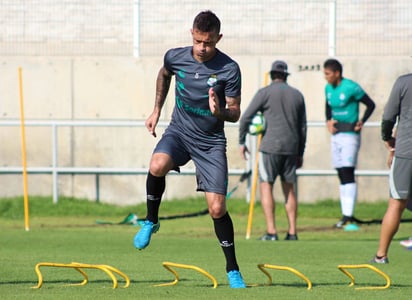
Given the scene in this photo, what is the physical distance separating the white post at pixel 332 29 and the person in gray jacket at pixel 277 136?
12.3ft

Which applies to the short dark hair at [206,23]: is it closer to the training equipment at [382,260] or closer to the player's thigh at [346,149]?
the training equipment at [382,260]

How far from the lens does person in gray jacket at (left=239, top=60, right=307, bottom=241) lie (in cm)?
1423

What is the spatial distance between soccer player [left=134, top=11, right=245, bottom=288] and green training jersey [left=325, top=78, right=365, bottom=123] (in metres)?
Answer: 6.79

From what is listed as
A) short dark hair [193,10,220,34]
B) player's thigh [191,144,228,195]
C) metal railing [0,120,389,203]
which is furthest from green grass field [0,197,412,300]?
short dark hair [193,10,220,34]

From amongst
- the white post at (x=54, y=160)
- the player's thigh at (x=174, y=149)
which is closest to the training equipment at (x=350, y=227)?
the white post at (x=54, y=160)

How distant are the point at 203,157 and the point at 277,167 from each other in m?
5.47

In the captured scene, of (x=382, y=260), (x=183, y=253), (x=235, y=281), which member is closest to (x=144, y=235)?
(x=235, y=281)

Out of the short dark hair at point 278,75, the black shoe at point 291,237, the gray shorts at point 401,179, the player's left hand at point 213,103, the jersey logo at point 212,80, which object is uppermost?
the jersey logo at point 212,80

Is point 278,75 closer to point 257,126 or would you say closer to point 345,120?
point 257,126

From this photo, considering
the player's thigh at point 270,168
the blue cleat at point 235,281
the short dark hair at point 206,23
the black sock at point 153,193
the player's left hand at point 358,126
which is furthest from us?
the player's left hand at point 358,126

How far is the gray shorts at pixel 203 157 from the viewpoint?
8.88 m

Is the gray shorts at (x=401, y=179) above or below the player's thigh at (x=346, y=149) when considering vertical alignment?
above

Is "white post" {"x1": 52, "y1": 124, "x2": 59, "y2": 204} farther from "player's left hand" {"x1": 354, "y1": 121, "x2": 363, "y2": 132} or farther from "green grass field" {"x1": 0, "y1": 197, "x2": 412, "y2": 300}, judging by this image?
"player's left hand" {"x1": 354, "y1": 121, "x2": 363, "y2": 132}

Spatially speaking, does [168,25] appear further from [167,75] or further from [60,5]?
[167,75]
